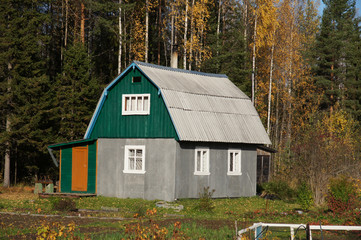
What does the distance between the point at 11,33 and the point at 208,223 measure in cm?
1959

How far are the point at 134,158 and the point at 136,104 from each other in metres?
2.59

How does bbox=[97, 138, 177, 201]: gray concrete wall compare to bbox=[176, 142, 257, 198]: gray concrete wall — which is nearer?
bbox=[97, 138, 177, 201]: gray concrete wall

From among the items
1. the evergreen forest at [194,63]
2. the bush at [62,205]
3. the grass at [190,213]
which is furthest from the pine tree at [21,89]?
the bush at [62,205]

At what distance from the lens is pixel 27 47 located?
32.1 metres

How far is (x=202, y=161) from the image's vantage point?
26469 mm

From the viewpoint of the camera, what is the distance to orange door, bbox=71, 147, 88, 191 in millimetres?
27656

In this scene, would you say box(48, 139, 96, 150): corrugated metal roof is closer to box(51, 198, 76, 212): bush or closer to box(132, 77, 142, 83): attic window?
box(132, 77, 142, 83): attic window

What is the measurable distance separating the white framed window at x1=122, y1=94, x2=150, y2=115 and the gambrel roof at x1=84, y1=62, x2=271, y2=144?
3.26ft

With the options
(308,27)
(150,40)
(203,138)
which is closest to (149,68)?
(203,138)

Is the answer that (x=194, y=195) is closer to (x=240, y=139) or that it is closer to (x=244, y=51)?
(x=240, y=139)

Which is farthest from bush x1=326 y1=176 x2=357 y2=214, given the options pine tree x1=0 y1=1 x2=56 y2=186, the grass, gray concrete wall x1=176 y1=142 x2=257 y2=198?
pine tree x1=0 y1=1 x2=56 y2=186

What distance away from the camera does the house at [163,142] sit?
2525cm

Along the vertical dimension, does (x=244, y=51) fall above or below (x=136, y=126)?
above

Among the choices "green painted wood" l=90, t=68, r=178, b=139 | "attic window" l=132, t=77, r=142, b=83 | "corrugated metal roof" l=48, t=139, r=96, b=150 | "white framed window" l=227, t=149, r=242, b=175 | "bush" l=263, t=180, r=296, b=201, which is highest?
"attic window" l=132, t=77, r=142, b=83
